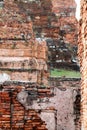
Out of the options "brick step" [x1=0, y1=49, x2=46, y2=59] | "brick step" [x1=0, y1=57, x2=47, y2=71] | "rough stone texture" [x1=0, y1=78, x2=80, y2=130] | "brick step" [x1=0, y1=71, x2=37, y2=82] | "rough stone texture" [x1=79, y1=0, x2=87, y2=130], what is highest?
"rough stone texture" [x1=79, y1=0, x2=87, y2=130]

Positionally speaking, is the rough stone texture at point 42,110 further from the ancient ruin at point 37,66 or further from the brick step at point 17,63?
the brick step at point 17,63

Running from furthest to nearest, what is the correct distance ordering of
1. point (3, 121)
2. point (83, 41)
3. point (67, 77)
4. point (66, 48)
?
point (66, 48), point (67, 77), point (3, 121), point (83, 41)

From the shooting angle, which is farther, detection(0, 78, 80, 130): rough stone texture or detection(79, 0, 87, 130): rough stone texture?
detection(0, 78, 80, 130): rough stone texture

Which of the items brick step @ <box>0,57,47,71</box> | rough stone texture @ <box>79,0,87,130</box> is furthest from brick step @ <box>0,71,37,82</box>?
rough stone texture @ <box>79,0,87,130</box>

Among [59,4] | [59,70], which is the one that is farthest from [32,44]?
[59,4]

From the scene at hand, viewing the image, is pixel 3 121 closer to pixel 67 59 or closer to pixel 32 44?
pixel 32 44

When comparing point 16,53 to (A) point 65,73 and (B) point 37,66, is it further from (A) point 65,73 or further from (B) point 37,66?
(A) point 65,73

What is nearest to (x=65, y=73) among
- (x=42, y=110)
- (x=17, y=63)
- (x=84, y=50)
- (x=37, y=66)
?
(x=37, y=66)

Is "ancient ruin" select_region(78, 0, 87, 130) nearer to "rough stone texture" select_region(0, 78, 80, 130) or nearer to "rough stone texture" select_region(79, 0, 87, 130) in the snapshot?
"rough stone texture" select_region(79, 0, 87, 130)

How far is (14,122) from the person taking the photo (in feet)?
26.9

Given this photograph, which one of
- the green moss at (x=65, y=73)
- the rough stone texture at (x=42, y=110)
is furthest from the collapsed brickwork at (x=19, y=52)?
the rough stone texture at (x=42, y=110)

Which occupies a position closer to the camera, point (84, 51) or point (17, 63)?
point (84, 51)

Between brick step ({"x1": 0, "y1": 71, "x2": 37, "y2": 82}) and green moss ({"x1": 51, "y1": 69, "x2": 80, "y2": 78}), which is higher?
brick step ({"x1": 0, "y1": 71, "x2": 37, "y2": 82})

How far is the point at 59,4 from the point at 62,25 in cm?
279
